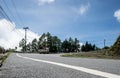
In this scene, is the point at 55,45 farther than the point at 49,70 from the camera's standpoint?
Yes

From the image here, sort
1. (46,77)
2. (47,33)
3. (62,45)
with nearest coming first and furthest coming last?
1. (46,77)
2. (47,33)
3. (62,45)

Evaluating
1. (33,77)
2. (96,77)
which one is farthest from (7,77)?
(96,77)

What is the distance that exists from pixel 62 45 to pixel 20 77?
5691 inches

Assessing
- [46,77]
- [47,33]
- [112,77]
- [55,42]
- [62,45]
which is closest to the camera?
[112,77]

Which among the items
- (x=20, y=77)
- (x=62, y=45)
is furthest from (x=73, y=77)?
(x=62, y=45)

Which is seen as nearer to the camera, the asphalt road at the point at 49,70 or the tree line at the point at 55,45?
the asphalt road at the point at 49,70

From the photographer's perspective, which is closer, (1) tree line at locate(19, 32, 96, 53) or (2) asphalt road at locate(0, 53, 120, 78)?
(2) asphalt road at locate(0, 53, 120, 78)

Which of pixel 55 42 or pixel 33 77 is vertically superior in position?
pixel 55 42

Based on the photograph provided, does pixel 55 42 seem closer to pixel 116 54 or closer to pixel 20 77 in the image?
pixel 116 54

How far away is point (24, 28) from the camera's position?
313 ft

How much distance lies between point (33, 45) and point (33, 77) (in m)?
151

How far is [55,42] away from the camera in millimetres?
134875

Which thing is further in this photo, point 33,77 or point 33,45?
point 33,45

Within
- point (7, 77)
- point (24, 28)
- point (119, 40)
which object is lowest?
point (7, 77)
